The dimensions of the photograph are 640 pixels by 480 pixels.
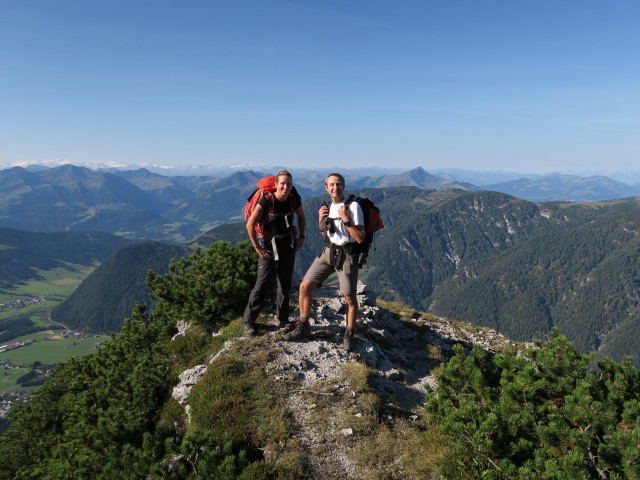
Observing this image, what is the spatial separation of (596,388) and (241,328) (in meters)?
10.1

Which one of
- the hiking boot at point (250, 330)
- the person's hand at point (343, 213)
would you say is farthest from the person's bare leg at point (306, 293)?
the person's hand at point (343, 213)

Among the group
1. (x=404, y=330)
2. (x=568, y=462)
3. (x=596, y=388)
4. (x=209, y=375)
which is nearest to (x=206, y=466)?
(x=209, y=375)

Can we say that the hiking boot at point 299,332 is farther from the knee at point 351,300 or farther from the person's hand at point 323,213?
the person's hand at point 323,213

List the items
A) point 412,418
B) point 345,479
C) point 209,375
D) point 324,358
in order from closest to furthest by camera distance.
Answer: point 345,479 → point 412,418 → point 209,375 → point 324,358

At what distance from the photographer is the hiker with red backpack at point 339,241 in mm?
9734

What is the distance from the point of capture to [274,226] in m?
10.7

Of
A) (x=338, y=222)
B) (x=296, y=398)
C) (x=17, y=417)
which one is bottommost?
(x=17, y=417)

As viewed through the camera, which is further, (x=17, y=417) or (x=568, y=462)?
(x=17, y=417)

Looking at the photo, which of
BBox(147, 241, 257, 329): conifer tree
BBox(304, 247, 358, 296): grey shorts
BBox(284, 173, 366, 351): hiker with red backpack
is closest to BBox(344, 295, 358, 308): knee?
BBox(284, 173, 366, 351): hiker with red backpack

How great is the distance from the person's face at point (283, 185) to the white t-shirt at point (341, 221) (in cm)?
135

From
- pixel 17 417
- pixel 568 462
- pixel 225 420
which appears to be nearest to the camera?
pixel 568 462

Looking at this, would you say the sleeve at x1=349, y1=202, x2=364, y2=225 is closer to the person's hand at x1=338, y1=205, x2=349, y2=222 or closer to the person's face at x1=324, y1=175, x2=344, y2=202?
the person's hand at x1=338, y1=205, x2=349, y2=222

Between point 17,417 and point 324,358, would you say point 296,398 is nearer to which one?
point 324,358

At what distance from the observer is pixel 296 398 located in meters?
9.30
